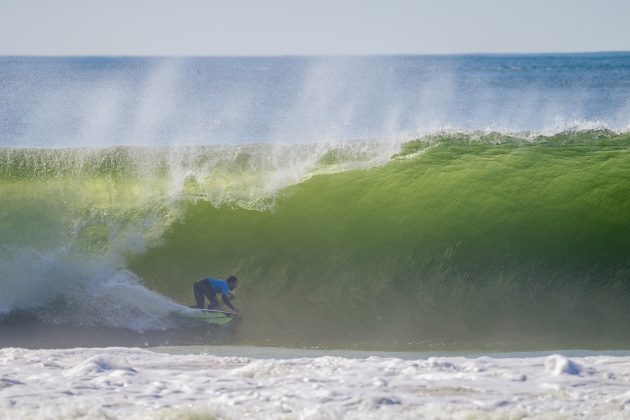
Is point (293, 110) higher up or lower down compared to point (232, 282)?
higher up

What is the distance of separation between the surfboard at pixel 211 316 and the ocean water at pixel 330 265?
0.14m

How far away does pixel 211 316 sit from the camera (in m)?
8.23

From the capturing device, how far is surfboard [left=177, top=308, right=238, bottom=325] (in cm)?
820

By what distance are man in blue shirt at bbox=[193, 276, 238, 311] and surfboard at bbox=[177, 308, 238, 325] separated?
0.16 m

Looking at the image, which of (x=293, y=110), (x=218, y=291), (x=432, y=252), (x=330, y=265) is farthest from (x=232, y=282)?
(x=293, y=110)

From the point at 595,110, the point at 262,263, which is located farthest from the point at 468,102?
the point at 262,263

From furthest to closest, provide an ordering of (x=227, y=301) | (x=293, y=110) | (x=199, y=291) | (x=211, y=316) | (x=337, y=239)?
1. (x=293, y=110)
2. (x=337, y=239)
3. (x=199, y=291)
4. (x=227, y=301)
5. (x=211, y=316)

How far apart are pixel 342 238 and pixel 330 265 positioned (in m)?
0.48

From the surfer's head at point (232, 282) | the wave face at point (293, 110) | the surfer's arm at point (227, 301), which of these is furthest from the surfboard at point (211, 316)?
the wave face at point (293, 110)

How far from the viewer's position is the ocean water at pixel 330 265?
17.6ft

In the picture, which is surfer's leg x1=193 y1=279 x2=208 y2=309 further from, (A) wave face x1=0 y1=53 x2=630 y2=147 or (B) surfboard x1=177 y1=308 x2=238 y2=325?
(A) wave face x1=0 y1=53 x2=630 y2=147

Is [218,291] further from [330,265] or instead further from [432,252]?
[432,252]

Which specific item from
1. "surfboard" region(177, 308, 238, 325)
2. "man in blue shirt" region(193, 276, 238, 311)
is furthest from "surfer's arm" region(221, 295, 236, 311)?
"surfboard" region(177, 308, 238, 325)

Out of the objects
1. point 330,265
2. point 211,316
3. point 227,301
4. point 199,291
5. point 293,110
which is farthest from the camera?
point 293,110
